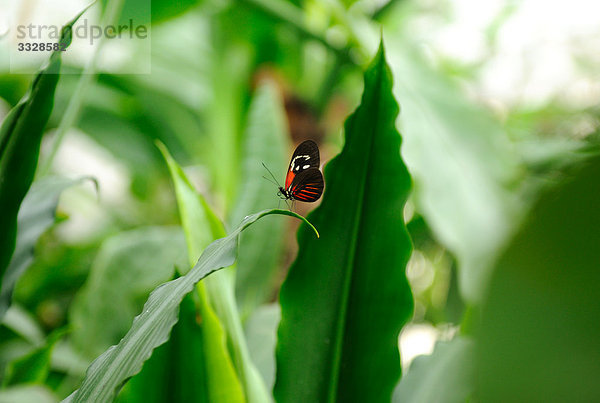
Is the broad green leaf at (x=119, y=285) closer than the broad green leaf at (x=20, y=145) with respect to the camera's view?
No

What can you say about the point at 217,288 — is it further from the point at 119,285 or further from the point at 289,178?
the point at 119,285

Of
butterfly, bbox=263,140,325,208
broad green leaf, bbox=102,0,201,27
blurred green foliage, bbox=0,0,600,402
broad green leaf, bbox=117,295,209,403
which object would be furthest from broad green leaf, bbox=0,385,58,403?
broad green leaf, bbox=102,0,201,27

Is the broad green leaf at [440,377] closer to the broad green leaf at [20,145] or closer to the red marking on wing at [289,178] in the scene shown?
the red marking on wing at [289,178]

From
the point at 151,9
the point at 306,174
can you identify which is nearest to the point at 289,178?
the point at 306,174

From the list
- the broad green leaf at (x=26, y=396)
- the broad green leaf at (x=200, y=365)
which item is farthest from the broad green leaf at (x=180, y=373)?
the broad green leaf at (x=26, y=396)

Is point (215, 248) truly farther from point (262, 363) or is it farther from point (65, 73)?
point (65, 73)
